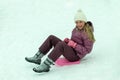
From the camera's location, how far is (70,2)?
10195 mm

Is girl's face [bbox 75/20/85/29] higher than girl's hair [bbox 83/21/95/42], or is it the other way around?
girl's face [bbox 75/20/85/29]

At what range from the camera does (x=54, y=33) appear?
799 cm

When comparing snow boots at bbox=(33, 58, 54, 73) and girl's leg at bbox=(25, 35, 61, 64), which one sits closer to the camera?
snow boots at bbox=(33, 58, 54, 73)

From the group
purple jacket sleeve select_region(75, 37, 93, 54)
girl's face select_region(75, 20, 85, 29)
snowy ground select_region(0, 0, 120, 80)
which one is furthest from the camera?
girl's face select_region(75, 20, 85, 29)

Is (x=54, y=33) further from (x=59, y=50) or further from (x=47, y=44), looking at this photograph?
(x=59, y=50)

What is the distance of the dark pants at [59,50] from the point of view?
582 cm

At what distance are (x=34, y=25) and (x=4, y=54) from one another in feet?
6.53

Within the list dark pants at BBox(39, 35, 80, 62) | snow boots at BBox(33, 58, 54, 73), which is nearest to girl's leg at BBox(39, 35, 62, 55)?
dark pants at BBox(39, 35, 80, 62)

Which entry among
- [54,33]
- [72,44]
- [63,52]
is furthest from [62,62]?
[54,33]

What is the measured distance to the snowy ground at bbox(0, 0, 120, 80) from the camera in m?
5.74

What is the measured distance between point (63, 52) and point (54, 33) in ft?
6.75

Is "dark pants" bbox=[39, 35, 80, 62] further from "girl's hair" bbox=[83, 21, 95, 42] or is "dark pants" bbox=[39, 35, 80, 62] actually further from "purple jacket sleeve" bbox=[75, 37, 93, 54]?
"girl's hair" bbox=[83, 21, 95, 42]

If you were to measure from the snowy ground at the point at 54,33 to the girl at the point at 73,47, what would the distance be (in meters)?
0.14

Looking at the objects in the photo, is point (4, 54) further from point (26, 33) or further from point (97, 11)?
point (97, 11)
